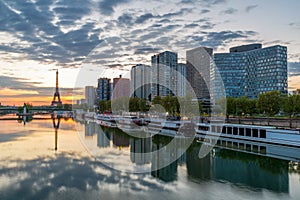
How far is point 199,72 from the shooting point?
102 m

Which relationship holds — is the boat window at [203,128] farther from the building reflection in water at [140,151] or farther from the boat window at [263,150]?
the boat window at [263,150]

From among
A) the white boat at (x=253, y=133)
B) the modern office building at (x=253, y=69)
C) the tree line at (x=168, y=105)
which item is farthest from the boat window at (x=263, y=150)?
the modern office building at (x=253, y=69)

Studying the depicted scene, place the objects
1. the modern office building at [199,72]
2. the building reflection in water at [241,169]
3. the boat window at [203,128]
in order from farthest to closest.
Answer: the modern office building at [199,72]
the boat window at [203,128]
the building reflection in water at [241,169]

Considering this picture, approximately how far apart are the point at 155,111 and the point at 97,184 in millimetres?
42255

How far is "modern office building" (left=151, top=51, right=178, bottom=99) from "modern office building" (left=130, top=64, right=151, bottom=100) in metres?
2.08

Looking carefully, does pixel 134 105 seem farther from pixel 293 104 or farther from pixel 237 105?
pixel 293 104

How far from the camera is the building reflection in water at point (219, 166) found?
48.7ft

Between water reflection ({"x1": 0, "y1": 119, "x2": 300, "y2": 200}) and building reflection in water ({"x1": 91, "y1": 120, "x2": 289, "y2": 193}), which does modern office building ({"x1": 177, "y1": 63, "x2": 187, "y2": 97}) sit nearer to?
building reflection in water ({"x1": 91, "y1": 120, "x2": 289, "y2": 193})

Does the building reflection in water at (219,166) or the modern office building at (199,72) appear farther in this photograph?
the modern office building at (199,72)

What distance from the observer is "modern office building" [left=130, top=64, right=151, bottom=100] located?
95.4 meters

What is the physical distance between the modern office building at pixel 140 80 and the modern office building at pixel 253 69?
25258mm

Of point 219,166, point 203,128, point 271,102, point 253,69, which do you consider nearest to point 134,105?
point 203,128

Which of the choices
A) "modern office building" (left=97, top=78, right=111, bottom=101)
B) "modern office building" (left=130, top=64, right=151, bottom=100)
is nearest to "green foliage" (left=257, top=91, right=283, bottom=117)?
"modern office building" (left=130, top=64, right=151, bottom=100)

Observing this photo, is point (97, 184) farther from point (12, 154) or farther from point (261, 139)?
point (261, 139)
